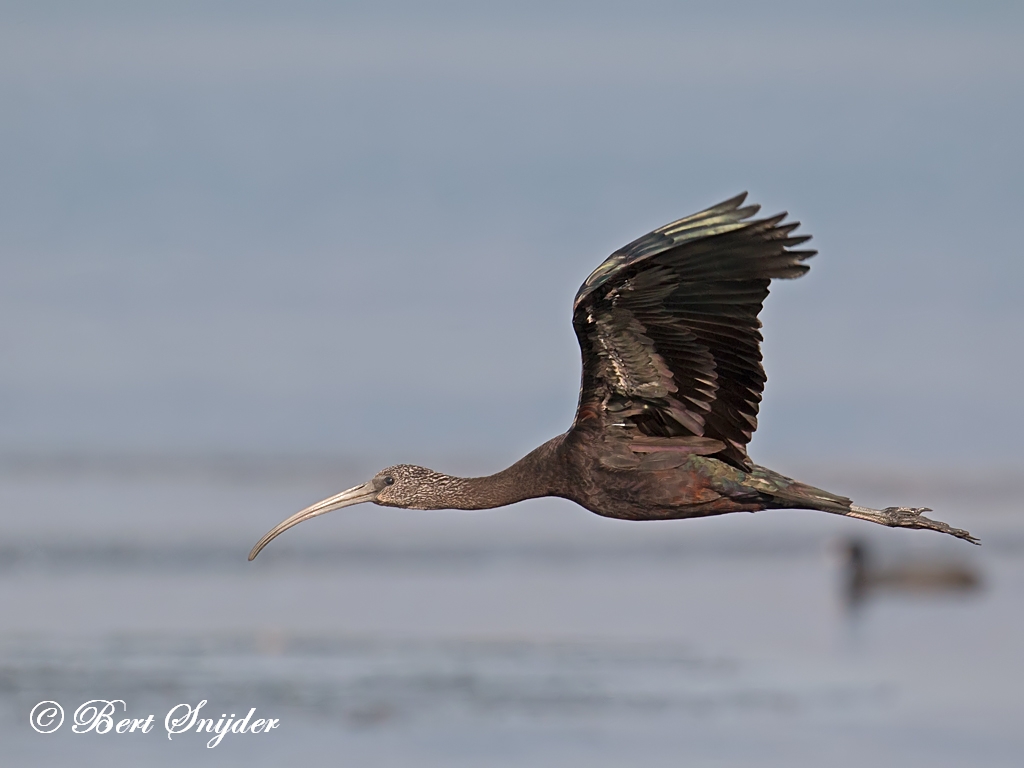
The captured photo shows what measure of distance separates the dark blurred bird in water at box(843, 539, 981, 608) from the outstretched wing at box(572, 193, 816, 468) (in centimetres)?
1789

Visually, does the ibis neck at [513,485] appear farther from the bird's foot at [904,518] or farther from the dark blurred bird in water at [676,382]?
the bird's foot at [904,518]

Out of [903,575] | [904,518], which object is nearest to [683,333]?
[904,518]

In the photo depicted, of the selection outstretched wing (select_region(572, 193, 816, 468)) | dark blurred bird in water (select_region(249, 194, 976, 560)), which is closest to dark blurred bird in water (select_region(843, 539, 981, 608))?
dark blurred bird in water (select_region(249, 194, 976, 560))

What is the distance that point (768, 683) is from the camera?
2494 centimetres

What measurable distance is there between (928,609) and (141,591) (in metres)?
12.5

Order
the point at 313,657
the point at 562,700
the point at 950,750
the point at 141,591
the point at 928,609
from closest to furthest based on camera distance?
the point at 950,750
the point at 562,700
the point at 313,657
the point at 141,591
the point at 928,609

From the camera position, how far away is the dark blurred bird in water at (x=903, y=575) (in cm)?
3288

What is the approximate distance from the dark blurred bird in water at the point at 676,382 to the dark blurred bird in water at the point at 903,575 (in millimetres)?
17670

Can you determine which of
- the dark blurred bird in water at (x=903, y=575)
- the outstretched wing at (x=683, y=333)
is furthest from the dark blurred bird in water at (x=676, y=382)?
the dark blurred bird in water at (x=903, y=575)

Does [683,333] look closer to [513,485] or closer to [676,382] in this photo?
[676,382]

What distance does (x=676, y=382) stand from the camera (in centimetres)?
1423

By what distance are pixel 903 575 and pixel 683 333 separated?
22.0 meters

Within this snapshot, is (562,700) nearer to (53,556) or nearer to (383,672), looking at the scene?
(383,672)

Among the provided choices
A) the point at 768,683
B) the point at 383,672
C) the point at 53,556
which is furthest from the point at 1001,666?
the point at 53,556
